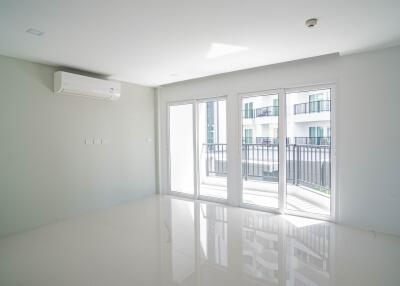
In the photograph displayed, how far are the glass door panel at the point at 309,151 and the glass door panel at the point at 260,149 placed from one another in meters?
0.25

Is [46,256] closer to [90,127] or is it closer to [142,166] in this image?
[90,127]

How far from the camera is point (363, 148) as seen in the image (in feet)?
10.9

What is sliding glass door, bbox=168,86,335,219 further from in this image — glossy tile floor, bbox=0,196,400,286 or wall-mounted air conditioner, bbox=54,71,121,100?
wall-mounted air conditioner, bbox=54,71,121,100

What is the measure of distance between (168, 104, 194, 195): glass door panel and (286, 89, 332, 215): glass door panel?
7.39ft

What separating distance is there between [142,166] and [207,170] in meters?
1.49

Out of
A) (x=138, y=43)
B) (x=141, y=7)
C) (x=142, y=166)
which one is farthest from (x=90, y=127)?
(x=141, y=7)

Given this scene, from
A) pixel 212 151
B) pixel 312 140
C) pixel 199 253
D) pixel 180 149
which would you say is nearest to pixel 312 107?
pixel 312 140

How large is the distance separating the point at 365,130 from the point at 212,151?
2920 millimetres

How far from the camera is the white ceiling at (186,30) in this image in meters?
2.13

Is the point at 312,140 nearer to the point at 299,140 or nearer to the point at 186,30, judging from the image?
the point at 299,140

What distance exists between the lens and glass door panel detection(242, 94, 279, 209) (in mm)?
4270

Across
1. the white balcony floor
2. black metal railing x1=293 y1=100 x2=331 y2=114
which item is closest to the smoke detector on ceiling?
black metal railing x1=293 y1=100 x2=331 y2=114

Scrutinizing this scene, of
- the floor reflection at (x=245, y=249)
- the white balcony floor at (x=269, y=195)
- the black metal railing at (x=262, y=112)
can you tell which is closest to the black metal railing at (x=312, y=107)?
the black metal railing at (x=262, y=112)

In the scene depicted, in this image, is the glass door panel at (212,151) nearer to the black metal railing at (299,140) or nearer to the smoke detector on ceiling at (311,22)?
the black metal railing at (299,140)
